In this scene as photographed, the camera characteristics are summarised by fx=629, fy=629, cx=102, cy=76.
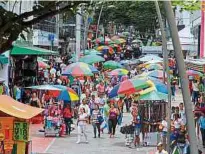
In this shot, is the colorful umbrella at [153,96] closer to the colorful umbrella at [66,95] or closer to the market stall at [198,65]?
the market stall at [198,65]

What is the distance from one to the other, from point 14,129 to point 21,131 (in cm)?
21

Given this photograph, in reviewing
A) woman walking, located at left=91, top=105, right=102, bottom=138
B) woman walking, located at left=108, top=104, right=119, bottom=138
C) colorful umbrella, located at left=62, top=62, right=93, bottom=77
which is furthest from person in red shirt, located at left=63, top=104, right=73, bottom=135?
colorful umbrella, located at left=62, top=62, right=93, bottom=77

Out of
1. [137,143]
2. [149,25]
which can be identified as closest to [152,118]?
[137,143]

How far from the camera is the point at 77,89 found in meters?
33.8

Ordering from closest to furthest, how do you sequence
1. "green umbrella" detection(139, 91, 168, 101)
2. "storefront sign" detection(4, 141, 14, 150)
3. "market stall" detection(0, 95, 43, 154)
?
"market stall" detection(0, 95, 43, 154) < "storefront sign" detection(4, 141, 14, 150) < "green umbrella" detection(139, 91, 168, 101)

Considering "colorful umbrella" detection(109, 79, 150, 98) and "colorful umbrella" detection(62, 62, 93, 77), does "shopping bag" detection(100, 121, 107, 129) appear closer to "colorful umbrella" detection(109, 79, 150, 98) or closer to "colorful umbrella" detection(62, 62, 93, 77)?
"colorful umbrella" detection(109, 79, 150, 98)

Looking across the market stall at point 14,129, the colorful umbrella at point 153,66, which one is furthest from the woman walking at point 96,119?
the colorful umbrella at point 153,66

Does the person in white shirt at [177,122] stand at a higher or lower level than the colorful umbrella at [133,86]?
lower

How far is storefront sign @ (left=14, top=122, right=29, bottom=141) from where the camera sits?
15.7 meters

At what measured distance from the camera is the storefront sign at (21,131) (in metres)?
15.7

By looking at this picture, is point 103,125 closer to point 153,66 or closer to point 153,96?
point 153,96

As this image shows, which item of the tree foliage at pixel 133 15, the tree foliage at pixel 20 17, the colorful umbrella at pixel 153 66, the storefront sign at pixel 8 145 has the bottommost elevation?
the storefront sign at pixel 8 145

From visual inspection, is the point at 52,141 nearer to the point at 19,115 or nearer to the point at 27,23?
the point at 19,115

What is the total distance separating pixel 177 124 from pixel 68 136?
225 inches
